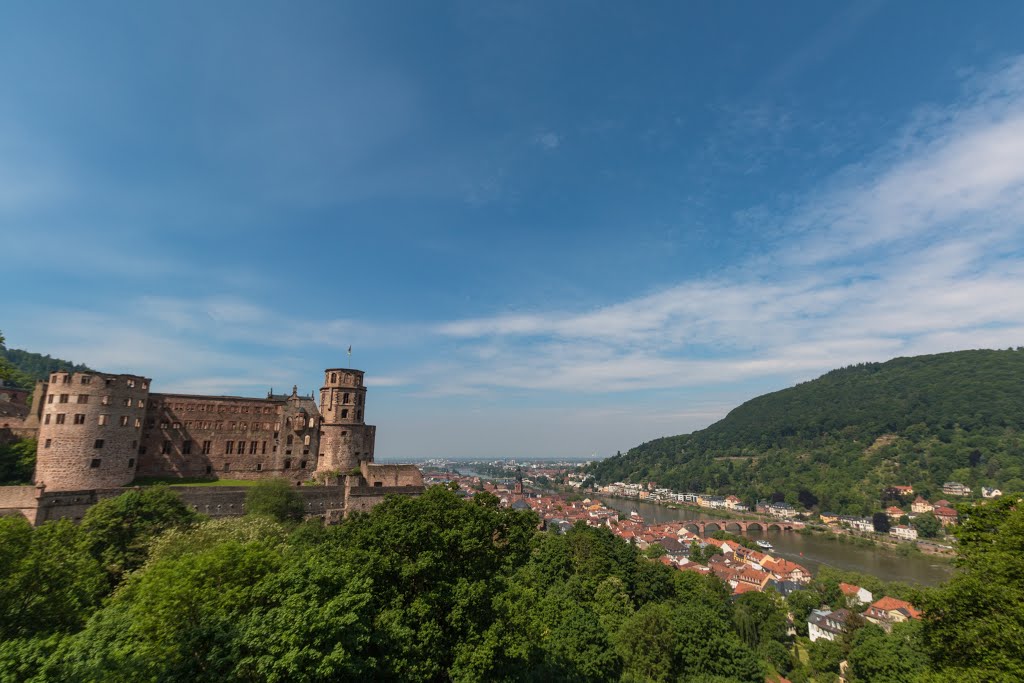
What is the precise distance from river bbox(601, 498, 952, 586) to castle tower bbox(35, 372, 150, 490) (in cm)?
10506

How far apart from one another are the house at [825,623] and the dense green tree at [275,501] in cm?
5985

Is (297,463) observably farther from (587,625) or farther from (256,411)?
(587,625)

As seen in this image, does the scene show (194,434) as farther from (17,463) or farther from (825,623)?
(825,623)

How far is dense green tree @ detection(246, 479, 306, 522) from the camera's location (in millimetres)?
35719

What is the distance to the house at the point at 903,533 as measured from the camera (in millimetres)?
122875

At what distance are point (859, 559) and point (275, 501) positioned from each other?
11997 cm

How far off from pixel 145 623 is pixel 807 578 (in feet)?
318

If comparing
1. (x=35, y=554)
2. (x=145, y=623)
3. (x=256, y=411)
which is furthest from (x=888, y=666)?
(x=256, y=411)

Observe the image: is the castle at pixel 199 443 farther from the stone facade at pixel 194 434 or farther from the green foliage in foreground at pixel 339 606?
the green foliage in foreground at pixel 339 606

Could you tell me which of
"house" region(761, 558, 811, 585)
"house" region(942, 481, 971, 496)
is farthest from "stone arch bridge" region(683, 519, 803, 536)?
"house" region(942, 481, 971, 496)

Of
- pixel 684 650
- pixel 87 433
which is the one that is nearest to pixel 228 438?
pixel 87 433

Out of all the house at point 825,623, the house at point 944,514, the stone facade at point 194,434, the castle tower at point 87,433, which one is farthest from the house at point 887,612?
the house at point 944,514

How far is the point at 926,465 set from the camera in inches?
7347

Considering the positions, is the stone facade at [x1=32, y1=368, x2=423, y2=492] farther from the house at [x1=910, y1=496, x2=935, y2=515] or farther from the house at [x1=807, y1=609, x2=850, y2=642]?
the house at [x1=910, y1=496, x2=935, y2=515]
